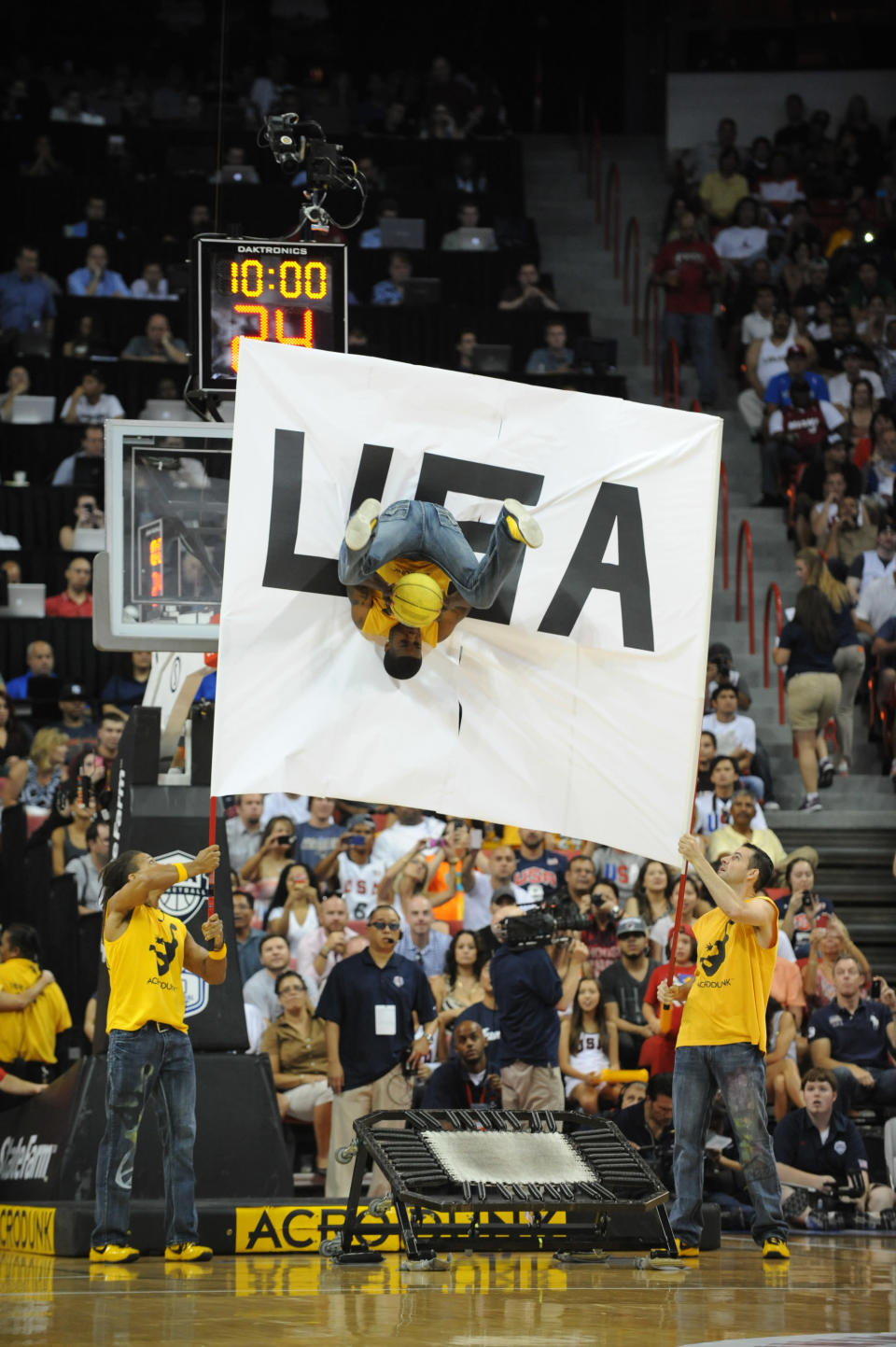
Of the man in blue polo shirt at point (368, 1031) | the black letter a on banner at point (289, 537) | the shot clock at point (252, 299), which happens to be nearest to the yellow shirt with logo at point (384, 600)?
the black letter a on banner at point (289, 537)

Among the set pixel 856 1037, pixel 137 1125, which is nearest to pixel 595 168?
pixel 856 1037

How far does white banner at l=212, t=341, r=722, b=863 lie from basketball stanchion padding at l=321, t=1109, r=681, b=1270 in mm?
1523

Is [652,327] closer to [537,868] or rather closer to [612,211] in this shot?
[612,211]

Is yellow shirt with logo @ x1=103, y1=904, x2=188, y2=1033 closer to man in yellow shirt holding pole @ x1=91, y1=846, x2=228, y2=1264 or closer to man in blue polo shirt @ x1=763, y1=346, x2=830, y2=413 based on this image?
man in yellow shirt holding pole @ x1=91, y1=846, x2=228, y2=1264

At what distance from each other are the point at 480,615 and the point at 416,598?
524mm

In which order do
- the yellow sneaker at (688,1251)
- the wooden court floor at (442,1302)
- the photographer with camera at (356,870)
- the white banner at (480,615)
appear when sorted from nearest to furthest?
the wooden court floor at (442,1302)
the white banner at (480,615)
the yellow sneaker at (688,1251)
the photographer with camera at (356,870)

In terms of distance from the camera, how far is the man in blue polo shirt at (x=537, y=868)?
13500mm

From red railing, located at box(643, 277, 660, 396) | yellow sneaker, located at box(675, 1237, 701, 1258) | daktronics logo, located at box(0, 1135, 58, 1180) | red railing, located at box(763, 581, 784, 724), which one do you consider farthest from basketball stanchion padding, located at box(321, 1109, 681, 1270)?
red railing, located at box(643, 277, 660, 396)

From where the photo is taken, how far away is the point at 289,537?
26.4 feet

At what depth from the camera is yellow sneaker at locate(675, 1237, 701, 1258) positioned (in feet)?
29.3


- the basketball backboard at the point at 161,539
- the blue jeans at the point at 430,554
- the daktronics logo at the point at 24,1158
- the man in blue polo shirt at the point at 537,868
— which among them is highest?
the basketball backboard at the point at 161,539

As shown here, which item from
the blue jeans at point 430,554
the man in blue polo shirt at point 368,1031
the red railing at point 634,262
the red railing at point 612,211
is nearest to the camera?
the blue jeans at point 430,554

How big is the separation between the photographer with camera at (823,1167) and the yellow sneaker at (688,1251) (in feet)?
7.63

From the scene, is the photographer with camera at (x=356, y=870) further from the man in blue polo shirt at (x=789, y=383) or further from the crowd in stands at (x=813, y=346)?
the man in blue polo shirt at (x=789, y=383)
